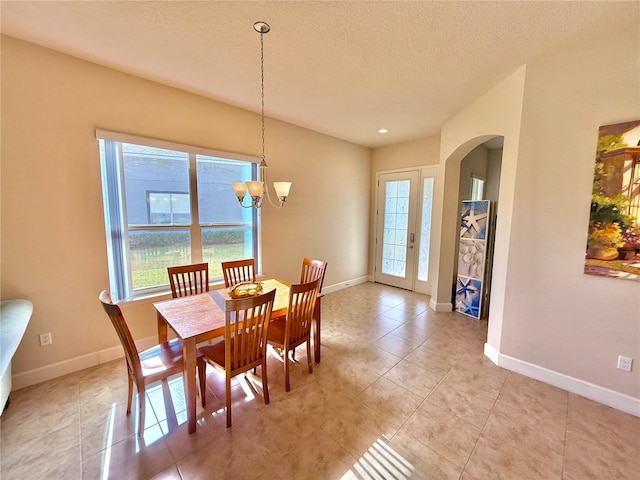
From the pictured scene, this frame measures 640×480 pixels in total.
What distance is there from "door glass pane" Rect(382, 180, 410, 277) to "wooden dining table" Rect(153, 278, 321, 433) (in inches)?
118

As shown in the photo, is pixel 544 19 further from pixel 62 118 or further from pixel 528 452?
pixel 62 118

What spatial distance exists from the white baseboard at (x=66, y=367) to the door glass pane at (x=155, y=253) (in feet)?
2.16

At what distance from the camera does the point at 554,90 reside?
7.16ft

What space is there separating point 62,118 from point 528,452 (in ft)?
14.3

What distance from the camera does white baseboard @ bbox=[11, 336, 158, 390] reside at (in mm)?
2191

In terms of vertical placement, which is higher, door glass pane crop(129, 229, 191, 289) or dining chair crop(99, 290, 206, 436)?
door glass pane crop(129, 229, 191, 289)

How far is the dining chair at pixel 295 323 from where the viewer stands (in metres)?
2.13

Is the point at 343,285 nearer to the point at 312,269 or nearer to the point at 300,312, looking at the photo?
the point at 312,269

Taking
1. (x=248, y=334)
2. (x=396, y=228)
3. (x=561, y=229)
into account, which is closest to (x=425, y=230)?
(x=396, y=228)

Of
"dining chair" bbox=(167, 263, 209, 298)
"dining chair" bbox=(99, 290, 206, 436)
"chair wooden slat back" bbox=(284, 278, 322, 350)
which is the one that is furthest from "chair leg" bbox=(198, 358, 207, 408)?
"dining chair" bbox=(167, 263, 209, 298)

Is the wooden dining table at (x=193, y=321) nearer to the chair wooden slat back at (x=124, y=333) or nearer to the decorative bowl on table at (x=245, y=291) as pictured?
the decorative bowl on table at (x=245, y=291)

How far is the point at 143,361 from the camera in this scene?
1889 millimetres

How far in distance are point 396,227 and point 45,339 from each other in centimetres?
500

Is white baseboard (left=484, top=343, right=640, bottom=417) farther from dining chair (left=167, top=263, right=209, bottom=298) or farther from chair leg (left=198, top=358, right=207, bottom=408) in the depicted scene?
dining chair (left=167, top=263, right=209, bottom=298)
